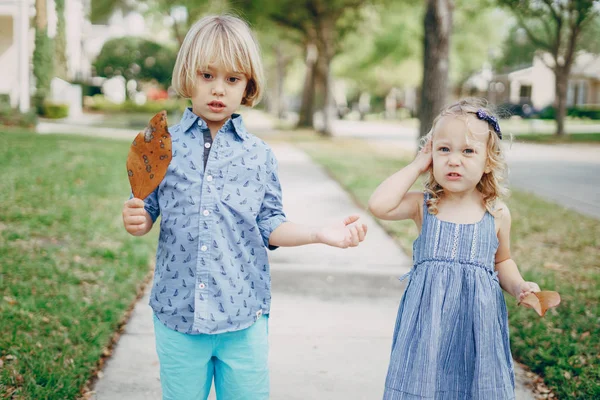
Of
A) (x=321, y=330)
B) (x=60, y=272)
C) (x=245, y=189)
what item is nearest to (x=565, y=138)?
(x=321, y=330)

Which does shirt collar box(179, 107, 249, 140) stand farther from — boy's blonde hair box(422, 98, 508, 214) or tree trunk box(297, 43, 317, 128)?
tree trunk box(297, 43, 317, 128)

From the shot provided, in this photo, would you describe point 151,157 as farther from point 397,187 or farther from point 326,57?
point 326,57

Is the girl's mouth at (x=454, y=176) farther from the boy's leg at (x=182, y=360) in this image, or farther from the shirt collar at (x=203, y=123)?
the boy's leg at (x=182, y=360)

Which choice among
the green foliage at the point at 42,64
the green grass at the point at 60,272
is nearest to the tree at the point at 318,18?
the green foliage at the point at 42,64

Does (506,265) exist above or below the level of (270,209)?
below

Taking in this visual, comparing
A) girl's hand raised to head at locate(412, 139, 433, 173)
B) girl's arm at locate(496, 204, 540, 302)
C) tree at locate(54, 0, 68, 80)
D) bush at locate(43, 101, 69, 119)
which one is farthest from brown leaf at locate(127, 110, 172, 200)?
bush at locate(43, 101, 69, 119)

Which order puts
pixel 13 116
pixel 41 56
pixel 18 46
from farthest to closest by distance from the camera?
pixel 41 56
pixel 18 46
pixel 13 116

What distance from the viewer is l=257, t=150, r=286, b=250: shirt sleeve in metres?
2.08

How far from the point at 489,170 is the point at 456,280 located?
1.30 feet

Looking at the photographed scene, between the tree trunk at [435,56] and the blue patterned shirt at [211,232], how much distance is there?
28.6 feet

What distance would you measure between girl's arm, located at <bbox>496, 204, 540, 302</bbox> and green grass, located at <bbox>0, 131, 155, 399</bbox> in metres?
1.83

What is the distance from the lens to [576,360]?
3158mm

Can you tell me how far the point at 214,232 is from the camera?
6.40 feet

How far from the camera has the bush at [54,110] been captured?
20.2 metres
